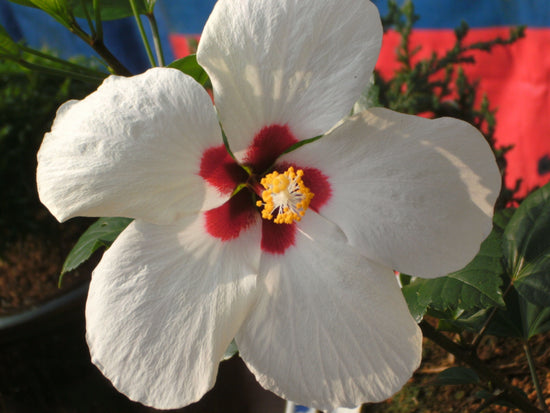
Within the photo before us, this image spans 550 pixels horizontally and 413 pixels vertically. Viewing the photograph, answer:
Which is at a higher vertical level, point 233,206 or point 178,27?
point 233,206

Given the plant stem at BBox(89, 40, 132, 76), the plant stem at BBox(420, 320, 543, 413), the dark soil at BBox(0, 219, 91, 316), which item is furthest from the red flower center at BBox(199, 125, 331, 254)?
the dark soil at BBox(0, 219, 91, 316)

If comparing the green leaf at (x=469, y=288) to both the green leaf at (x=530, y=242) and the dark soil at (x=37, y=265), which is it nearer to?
the green leaf at (x=530, y=242)

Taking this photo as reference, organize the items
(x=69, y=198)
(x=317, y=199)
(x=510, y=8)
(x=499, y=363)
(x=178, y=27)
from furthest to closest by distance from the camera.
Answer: (x=178, y=27), (x=510, y=8), (x=499, y=363), (x=317, y=199), (x=69, y=198)

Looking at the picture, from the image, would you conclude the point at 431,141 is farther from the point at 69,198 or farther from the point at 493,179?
the point at 69,198

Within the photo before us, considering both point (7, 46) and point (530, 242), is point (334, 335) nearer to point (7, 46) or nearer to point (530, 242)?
point (530, 242)

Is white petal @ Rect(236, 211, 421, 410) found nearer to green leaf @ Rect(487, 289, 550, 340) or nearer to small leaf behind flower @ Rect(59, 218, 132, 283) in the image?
small leaf behind flower @ Rect(59, 218, 132, 283)

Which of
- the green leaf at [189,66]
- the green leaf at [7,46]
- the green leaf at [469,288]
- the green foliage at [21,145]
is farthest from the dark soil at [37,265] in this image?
the green leaf at [469,288]

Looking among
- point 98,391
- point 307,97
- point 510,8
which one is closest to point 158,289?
point 307,97
